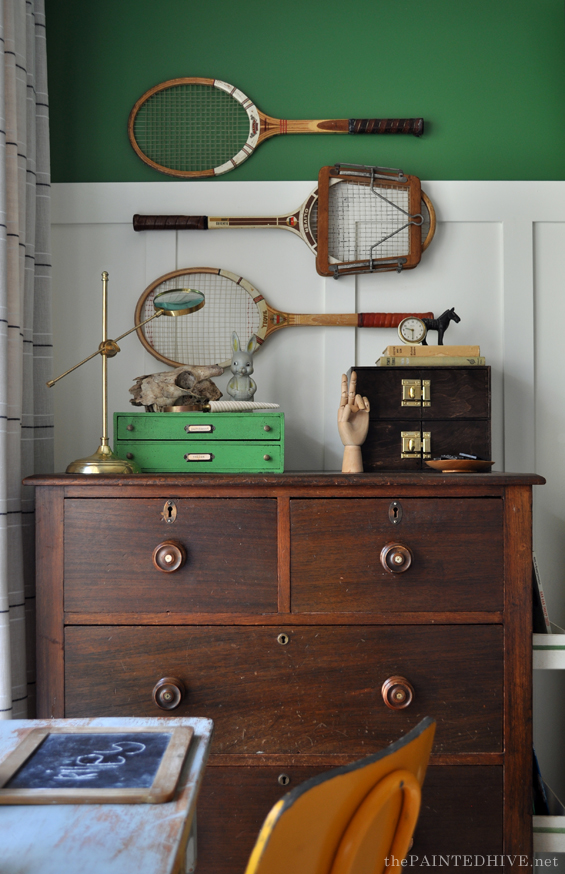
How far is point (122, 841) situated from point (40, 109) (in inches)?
82.1

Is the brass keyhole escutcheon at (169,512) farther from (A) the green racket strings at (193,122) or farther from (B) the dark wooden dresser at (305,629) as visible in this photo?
(A) the green racket strings at (193,122)

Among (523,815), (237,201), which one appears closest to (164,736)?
(523,815)

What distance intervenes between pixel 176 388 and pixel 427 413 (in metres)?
0.75

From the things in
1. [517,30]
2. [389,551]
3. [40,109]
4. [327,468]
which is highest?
[517,30]

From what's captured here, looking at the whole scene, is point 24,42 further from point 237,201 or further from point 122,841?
point 122,841

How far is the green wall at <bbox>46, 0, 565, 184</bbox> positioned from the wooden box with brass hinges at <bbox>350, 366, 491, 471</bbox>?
2.82ft

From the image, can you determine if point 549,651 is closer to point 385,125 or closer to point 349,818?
point 349,818

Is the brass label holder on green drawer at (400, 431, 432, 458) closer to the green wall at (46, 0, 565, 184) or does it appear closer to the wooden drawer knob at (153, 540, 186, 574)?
the wooden drawer knob at (153, 540, 186, 574)

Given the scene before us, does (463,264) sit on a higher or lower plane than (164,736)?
higher

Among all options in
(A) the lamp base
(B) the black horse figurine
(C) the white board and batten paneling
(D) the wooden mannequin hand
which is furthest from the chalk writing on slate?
(B) the black horse figurine

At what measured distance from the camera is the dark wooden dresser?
1487 millimetres

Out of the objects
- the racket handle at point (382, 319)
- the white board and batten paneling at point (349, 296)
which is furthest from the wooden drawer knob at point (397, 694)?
the racket handle at point (382, 319)

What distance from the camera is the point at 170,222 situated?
2.14 meters

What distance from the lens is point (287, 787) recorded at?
4.84 feet
